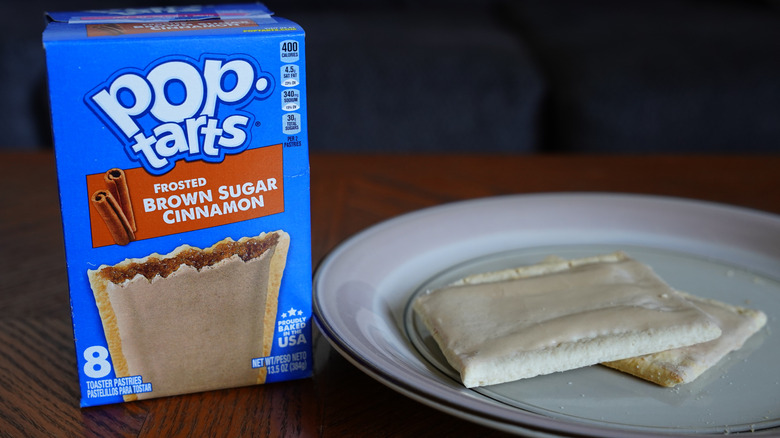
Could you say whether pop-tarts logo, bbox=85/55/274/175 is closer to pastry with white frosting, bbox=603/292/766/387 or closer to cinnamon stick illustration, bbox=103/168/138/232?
cinnamon stick illustration, bbox=103/168/138/232

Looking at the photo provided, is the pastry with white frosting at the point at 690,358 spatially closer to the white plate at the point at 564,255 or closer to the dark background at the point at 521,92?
the white plate at the point at 564,255

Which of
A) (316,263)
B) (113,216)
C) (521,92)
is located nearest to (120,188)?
(113,216)

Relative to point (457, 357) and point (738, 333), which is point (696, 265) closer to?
point (738, 333)

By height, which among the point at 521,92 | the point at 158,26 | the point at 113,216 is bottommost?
the point at 521,92

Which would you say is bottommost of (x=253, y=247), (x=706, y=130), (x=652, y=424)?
(x=706, y=130)

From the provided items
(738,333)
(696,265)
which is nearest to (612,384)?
(738,333)

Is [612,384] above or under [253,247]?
under

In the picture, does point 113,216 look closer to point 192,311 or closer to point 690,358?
point 192,311
